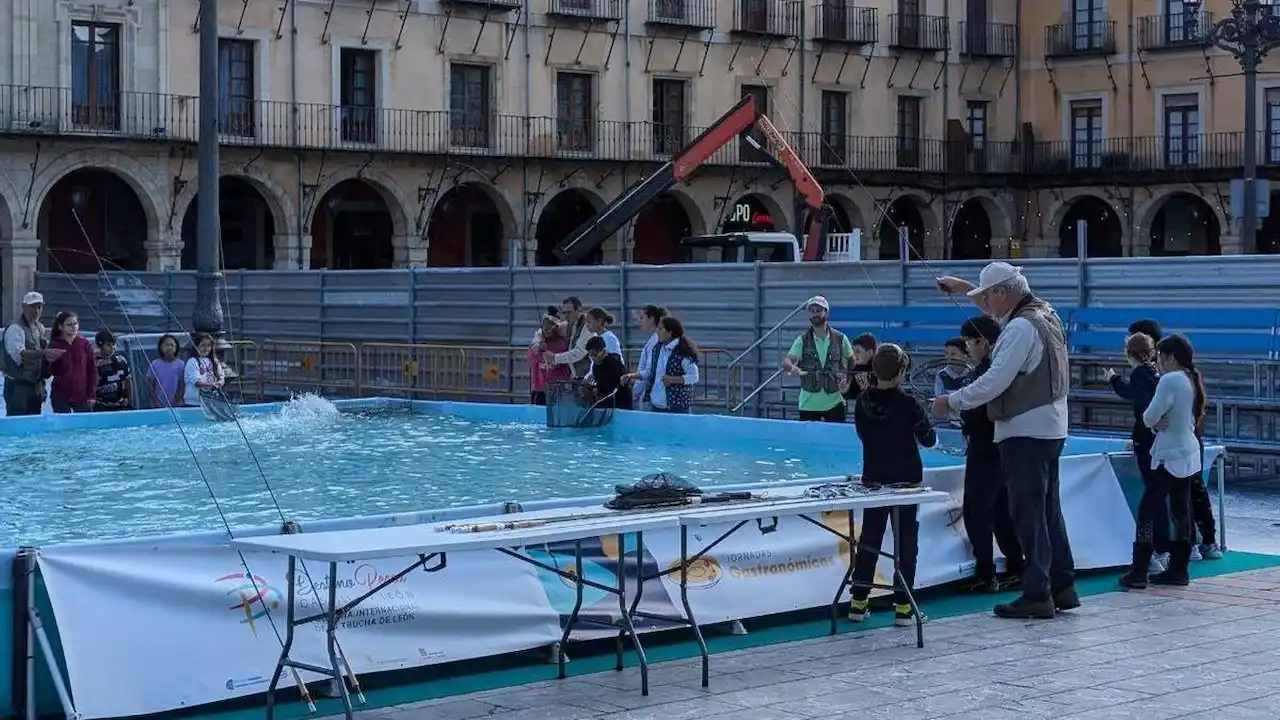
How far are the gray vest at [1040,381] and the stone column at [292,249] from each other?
28.9 meters

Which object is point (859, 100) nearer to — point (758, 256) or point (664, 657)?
point (758, 256)

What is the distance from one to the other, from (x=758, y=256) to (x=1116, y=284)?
15414 mm

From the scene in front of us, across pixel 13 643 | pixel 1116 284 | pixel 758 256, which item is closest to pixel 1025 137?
pixel 758 256

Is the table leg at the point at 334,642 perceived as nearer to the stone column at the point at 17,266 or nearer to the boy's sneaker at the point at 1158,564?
the boy's sneaker at the point at 1158,564

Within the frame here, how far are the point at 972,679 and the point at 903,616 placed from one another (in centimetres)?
137

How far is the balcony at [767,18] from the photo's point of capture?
1674 inches

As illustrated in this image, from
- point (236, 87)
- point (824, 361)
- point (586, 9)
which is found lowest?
point (824, 361)

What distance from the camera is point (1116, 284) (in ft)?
57.7

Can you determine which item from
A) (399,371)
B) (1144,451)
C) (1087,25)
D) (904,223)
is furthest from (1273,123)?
(1144,451)

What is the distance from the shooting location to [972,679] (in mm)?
8078

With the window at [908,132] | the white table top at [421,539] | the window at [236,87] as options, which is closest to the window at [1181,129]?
the window at [908,132]

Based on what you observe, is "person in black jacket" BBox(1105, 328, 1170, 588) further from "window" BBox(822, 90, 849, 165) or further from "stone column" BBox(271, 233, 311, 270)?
"window" BBox(822, 90, 849, 165)

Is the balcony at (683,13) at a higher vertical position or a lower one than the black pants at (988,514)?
higher

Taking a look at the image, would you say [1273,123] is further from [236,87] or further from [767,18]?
[236,87]
